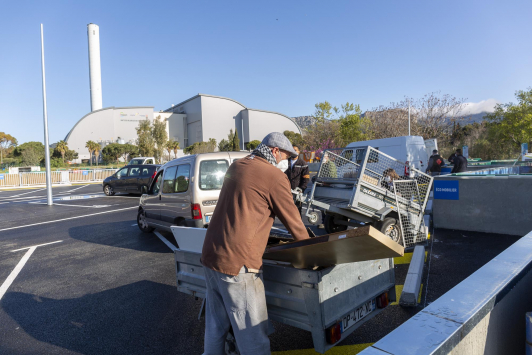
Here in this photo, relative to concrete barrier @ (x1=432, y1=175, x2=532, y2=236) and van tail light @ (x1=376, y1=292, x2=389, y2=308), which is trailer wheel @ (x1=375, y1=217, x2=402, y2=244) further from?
van tail light @ (x1=376, y1=292, x2=389, y2=308)

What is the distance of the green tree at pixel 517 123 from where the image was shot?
34.8m

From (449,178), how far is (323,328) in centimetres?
752

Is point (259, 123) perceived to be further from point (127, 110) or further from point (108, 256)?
point (108, 256)

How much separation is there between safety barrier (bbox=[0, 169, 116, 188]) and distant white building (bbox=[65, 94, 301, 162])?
154 ft

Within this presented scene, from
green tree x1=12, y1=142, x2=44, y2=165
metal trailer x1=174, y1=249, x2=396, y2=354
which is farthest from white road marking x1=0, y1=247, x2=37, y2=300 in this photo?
green tree x1=12, y1=142, x2=44, y2=165

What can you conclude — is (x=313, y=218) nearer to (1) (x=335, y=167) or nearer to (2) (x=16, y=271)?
(1) (x=335, y=167)

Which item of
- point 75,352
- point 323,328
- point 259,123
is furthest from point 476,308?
point 259,123

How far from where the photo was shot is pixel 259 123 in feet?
292

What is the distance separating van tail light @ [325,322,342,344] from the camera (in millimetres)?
2765

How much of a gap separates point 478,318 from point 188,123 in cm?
9193

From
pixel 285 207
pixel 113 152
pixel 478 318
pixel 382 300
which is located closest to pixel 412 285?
pixel 382 300

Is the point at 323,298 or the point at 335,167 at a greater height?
the point at 335,167

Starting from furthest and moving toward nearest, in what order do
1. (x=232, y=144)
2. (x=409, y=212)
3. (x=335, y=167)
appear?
(x=232, y=144), (x=335, y=167), (x=409, y=212)

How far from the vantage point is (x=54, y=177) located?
3328 cm
